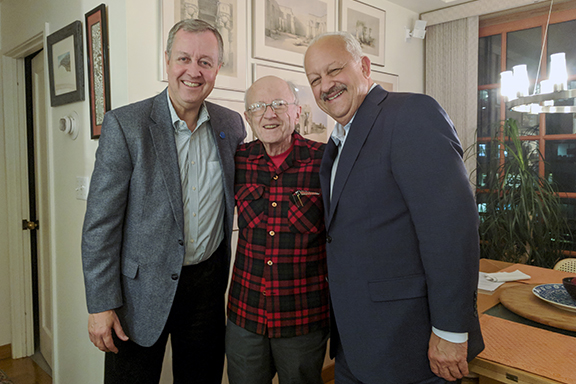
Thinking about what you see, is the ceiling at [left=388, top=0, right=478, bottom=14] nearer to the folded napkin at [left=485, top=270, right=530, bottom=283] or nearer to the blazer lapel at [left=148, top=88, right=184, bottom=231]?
the folded napkin at [left=485, top=270, right=530, bottom=283]

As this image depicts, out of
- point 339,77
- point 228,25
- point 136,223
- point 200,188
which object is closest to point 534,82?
point 228,25

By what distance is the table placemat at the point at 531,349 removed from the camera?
1.18m

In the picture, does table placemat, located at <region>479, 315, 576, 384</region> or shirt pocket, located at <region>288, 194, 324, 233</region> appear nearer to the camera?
table placemat, located at <region>479, 315, 576, 384</region>

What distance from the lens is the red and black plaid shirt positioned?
1.45 metres

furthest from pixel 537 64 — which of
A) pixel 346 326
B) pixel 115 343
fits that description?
pixel 115 343

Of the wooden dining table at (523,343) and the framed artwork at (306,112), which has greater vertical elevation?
the framed artwork at (306,112)

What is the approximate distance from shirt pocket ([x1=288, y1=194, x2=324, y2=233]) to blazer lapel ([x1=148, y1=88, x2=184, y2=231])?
0.39m

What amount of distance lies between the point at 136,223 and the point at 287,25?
190 cm

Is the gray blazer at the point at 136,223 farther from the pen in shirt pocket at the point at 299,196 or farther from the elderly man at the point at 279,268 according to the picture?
the pen in shirt pocket at the point at 299,196

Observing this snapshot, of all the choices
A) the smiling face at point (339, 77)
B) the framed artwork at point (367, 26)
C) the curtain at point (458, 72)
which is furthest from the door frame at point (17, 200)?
the curtain at point (458, 72)

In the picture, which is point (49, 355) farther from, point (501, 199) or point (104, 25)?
point (501, 199)

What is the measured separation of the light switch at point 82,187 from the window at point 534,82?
3.25 m

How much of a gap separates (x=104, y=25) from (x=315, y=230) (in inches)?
59.0

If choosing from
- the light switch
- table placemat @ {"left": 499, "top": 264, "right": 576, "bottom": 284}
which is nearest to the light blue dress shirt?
the light switch
